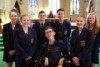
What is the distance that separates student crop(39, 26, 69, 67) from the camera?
4184 millimetres

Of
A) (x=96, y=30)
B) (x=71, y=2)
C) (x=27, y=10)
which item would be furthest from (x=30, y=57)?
(x=71, y=2)

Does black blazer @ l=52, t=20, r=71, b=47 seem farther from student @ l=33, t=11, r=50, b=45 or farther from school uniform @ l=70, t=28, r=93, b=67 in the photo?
school uniform @ l=70, t=28, r=93, b=67

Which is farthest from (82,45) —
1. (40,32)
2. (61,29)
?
(40,32)

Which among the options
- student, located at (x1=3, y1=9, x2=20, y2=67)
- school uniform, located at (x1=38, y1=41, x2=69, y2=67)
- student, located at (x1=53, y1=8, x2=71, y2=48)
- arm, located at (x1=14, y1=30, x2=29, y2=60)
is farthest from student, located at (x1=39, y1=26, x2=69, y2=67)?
student, located at (x1=3, y1=9, x2=20, y2=67)

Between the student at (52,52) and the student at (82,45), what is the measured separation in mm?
211

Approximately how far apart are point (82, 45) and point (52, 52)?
21.9 inches

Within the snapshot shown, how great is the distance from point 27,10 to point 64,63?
708 inches

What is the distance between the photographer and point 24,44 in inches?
175

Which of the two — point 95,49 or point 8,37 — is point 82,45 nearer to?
point 95,49

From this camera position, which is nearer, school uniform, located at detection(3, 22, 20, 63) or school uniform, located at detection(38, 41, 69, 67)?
school uniform, located at detection(38, 41, 69, 67)

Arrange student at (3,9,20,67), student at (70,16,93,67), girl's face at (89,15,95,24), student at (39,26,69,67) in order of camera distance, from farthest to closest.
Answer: student at (3,9,20,67), girl's face at (89,15,95,24), student at (70,16,93,67), student at (39,26,69,67)

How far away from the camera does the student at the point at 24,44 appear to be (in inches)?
173

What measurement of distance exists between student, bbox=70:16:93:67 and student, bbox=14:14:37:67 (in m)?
0.74

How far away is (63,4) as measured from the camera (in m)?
23.1
